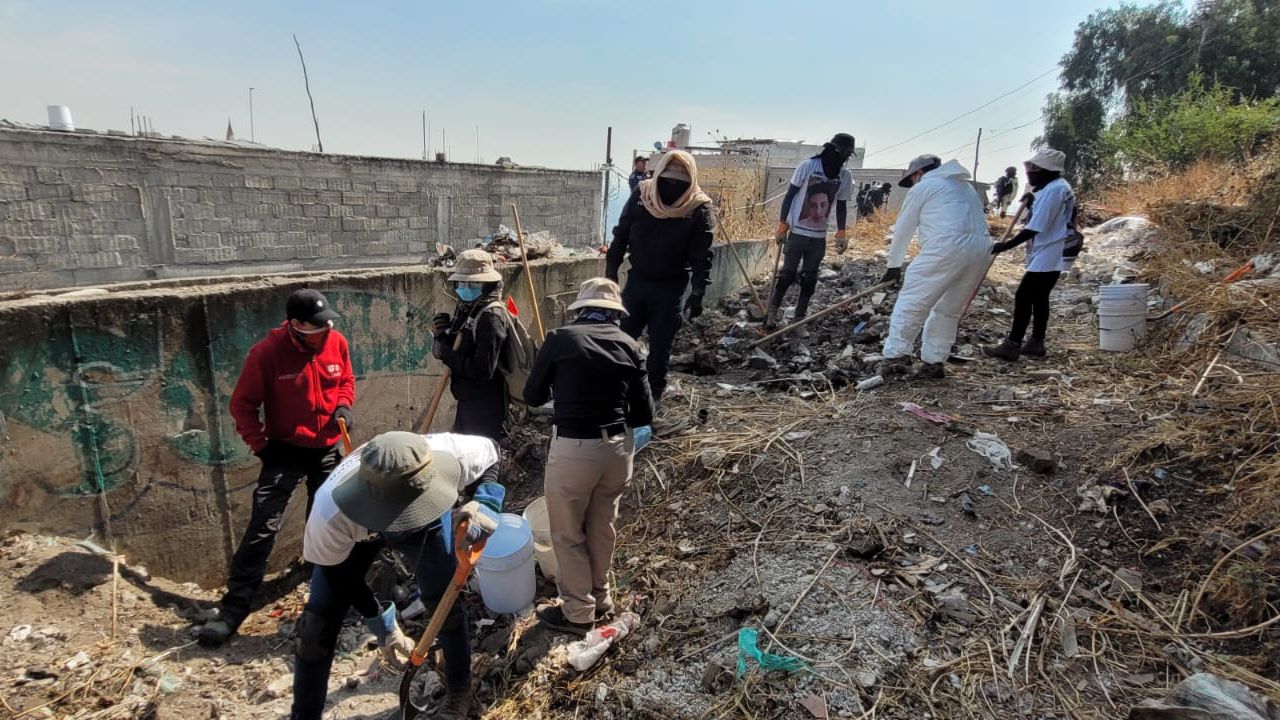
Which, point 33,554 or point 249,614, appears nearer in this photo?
point 33,554

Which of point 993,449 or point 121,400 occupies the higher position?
point 121,400

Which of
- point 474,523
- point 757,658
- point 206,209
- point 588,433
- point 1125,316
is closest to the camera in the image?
point 474,523

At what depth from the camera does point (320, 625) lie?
2.34 meters

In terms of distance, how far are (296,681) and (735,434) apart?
2.90 m

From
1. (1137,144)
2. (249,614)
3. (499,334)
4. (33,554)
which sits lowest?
(249,614)

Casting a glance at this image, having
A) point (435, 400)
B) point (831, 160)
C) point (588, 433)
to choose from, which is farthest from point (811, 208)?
point (588, 433)

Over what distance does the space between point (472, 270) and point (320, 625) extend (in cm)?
196

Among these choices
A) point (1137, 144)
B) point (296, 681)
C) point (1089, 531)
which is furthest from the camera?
point (1137, 144)

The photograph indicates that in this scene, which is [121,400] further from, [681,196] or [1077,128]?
[1077,128]

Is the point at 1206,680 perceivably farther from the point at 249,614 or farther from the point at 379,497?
the point at 249,614

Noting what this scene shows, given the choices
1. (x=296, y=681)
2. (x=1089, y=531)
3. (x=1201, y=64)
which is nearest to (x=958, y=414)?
(x=1089, y=531)

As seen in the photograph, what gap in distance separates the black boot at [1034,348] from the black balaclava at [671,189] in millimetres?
3478

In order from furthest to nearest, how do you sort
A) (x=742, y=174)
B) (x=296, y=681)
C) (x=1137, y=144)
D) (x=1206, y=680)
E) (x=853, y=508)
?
(x=742, y=174)
(x=1137, y=144)
(x=853, y=508)
(x=296, y=681)
(x=1206, y=680)

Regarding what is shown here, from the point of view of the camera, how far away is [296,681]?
236 cm
